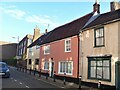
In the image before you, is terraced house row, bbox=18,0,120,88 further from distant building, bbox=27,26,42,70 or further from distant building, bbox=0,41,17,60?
distant building, bbox=0,41,17,60

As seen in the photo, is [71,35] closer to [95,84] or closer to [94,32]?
[94,32]

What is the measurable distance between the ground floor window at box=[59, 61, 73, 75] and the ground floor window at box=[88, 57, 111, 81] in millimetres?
4046

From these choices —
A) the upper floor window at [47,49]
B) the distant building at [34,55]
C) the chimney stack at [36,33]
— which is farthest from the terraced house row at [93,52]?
the chimney stack at [36,33]

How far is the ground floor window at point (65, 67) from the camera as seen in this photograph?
79.2ft

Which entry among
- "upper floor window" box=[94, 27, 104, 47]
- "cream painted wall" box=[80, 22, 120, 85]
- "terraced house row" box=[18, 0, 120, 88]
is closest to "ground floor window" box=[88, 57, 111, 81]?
"terraced house row" box=[18, 0, 120, 88]

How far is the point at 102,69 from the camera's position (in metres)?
18.5

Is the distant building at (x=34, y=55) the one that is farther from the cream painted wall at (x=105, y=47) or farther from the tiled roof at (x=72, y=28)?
the cream painted wall at (x=105, y=47)

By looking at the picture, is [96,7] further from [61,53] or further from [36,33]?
[36,33]

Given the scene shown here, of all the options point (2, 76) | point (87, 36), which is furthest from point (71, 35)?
point (2, 76)

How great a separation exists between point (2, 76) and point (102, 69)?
41.5 feet

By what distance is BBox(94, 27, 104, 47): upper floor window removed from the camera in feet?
62.8

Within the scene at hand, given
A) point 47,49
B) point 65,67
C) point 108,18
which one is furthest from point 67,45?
point 47,49

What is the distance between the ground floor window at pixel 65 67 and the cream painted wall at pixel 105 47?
2649mm

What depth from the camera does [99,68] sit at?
18984 mm
